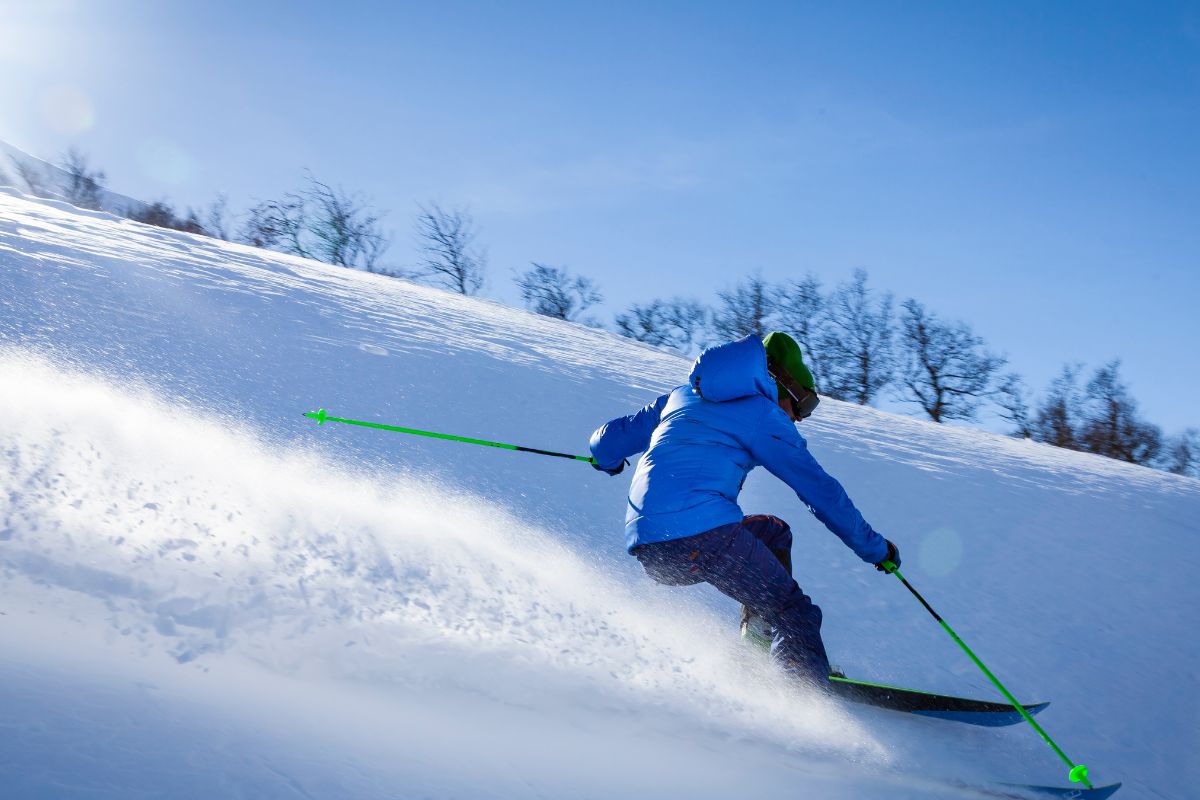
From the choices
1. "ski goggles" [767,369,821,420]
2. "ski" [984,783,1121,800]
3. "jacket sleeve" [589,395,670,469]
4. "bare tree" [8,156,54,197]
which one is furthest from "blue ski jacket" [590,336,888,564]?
"bare tree" [8,156,54,197]

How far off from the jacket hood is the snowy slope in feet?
3.66

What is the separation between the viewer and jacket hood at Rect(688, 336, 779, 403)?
10.4 ft

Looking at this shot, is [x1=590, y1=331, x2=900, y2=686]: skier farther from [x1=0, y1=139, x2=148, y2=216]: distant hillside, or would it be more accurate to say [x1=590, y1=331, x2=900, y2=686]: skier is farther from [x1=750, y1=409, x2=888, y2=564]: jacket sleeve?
[x1=0, y1=139, x2=148, y2=216]: distant hillside

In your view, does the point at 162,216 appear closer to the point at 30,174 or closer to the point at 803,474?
the point at 30,174

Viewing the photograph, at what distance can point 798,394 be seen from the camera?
11.2 ft

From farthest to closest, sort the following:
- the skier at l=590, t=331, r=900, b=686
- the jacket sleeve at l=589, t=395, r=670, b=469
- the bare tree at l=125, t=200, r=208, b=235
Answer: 1. the bare tree at l=125, t=200, r=208, b=235
2. the jacket sleeve at l=589, t=395, r=670, b=469
3. the skier at l=590, t=331, r=900, b=686

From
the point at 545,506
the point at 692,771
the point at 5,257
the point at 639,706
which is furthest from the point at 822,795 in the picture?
the point at 5,257

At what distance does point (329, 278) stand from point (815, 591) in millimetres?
8256

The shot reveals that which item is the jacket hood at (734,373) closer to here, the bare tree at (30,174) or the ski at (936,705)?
the ski at (936,705)

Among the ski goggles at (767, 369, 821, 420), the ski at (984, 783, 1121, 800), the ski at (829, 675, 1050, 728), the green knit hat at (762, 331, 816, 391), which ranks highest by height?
A: the green knit hat at (762, 331, 816, 391)

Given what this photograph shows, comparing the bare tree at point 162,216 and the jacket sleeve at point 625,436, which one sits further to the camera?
the bare tree at point 162,216

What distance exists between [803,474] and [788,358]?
54 centimetres

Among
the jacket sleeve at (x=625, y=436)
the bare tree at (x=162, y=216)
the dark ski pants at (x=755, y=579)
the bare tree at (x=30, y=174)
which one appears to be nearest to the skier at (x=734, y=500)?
the dark ski pants at (x=755, y=579)

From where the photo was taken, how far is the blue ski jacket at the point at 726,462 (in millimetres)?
3123
